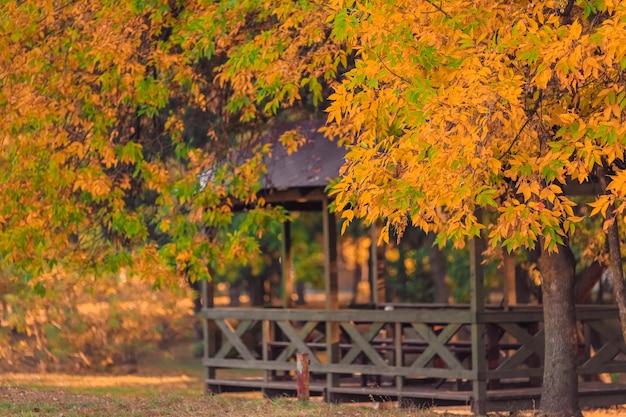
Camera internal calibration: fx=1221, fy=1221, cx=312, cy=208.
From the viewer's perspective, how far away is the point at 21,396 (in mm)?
15820

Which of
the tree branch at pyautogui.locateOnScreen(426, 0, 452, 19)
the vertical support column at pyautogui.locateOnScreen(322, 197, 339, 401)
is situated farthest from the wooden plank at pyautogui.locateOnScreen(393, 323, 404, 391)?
the tree branch at pyautogui.locateOnScreen(426, 0, 452, 19)

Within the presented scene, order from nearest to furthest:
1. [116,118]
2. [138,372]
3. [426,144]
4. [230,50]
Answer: [426,144]
[230,50]
[116,118]
[138,372]

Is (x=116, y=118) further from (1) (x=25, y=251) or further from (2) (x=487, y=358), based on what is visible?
(2) (x=487, y=358)

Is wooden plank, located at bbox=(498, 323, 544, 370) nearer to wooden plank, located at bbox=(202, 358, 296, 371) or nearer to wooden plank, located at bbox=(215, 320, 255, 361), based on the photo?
wooden plank, located at bbox=(202, 358, 296, 371)

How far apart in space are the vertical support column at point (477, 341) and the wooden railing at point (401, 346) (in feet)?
0.09

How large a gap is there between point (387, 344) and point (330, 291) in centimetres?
150

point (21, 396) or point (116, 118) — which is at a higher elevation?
point (116, 118)

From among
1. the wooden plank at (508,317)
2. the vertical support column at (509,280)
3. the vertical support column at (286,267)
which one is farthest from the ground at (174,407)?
the vertical support column at (286,267)

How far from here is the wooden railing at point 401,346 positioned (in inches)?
664

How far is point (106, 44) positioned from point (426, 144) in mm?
5666

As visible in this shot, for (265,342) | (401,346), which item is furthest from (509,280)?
(265,342)

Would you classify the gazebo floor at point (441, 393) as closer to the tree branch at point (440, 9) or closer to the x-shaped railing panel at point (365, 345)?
the x-shaped railing panel at point (365, 345)

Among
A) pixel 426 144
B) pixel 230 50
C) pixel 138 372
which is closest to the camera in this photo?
pixel 426 144

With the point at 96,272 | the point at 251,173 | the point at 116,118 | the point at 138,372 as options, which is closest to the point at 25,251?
the point at 96,272
